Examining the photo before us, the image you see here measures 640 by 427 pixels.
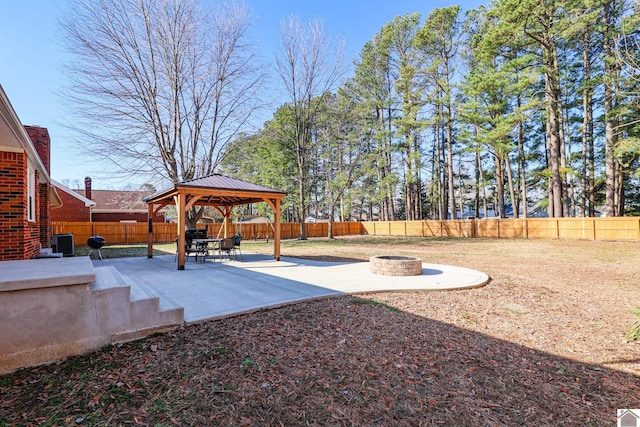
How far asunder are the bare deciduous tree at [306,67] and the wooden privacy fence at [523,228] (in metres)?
9.90

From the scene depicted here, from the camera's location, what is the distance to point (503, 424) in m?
2.23

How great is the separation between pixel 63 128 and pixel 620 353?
1933cm

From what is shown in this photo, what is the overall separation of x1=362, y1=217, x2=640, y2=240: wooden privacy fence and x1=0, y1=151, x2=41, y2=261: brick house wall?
23991mm

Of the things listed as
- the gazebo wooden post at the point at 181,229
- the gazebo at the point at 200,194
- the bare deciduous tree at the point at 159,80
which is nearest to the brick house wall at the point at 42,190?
the gazebo at the point at 200,194

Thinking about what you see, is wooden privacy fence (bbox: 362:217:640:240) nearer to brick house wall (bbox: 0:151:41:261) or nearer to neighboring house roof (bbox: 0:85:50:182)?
neighboring house roof (bbox: 0:85:50:182)

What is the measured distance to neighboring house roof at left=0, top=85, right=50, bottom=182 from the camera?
3896mm

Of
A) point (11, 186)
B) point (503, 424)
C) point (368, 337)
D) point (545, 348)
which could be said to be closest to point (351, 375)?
point (368, 337)

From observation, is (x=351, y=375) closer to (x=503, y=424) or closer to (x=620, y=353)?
(x=503, y=424)

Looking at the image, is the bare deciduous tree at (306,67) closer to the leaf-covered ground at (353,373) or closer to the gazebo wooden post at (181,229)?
the gazebo wooden post at (181,229)

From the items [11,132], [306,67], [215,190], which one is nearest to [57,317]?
[11,132]

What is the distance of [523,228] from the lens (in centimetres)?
2025

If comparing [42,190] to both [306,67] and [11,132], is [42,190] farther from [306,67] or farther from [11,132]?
[306,67]

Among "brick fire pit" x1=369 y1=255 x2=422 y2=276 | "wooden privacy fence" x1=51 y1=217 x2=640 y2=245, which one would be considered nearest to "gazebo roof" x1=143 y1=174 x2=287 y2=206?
"brick fire pit" x1=369 y1=255 x2=422 y2=276

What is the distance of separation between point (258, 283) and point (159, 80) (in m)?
14.2
